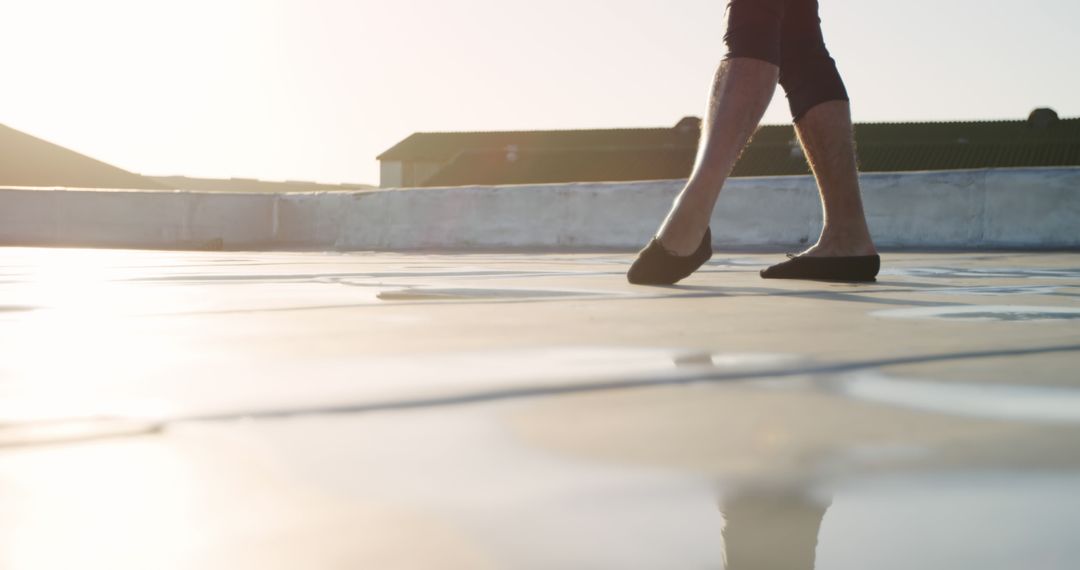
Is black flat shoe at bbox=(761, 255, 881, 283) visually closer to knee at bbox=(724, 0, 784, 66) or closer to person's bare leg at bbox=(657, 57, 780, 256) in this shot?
person's bare leg at bbox=(657, 57, 780, 256)

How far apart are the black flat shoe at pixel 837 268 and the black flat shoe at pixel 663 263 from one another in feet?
0.96

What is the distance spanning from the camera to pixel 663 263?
7.97 ft

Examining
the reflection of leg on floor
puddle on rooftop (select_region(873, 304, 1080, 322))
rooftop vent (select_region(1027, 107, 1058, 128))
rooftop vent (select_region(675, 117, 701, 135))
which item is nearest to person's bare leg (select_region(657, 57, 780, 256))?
puddle on rooftop (select_region(873, 304, 1080, 322))

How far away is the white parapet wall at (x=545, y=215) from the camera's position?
6602 mm

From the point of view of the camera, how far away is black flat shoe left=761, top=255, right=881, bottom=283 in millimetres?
2619

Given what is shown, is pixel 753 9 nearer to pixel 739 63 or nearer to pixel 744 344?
pixel 739 63

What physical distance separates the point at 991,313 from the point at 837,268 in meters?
0.90

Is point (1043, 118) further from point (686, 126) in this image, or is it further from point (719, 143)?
point (719, 143)

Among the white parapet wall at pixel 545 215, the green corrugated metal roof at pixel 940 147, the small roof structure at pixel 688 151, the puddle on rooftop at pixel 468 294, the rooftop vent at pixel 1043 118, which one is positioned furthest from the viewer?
the rooftop vent at pixel 1043 118

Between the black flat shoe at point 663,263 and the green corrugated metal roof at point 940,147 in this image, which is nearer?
the black flat shoe at point 663,263

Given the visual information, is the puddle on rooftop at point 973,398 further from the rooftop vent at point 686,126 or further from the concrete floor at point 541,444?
the rooftop vent at point 686,126

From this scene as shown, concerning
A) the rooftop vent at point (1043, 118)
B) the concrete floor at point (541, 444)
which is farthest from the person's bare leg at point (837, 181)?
the rooftop vent at point (1043, 118)

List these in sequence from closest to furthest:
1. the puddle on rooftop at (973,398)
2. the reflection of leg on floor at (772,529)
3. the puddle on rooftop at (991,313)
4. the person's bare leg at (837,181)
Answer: the reflection of leg on floor at (772,529) → the puddle on rooftop at (973,398) → the puddle on rooftop at (991,313) → the person's bare leg at (837,181)

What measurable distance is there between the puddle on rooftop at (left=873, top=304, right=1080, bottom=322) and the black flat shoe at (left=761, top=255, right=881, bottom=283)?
2.41 ft
